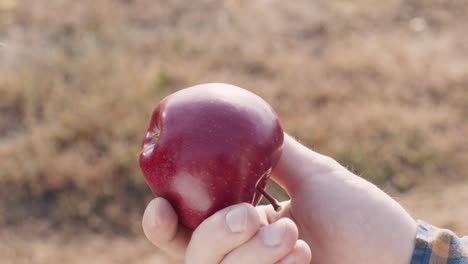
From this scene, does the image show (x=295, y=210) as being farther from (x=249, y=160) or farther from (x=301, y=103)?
(x=301, y=103)

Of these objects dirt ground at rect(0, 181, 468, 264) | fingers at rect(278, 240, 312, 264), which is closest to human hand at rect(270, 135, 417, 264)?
fingers at rect(278, 240, 312, 264)

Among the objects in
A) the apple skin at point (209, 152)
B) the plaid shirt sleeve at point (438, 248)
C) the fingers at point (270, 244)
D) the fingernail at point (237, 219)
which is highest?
the apple skin at point (209, 152)

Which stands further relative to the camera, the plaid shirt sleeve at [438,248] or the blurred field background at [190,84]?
the blurred field background at [190,84]

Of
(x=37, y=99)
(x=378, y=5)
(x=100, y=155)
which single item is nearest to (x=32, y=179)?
(x=100, y=155)

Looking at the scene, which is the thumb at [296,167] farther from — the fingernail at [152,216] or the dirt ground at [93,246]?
the dirt ground at [93,246]

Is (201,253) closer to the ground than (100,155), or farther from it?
farther from it

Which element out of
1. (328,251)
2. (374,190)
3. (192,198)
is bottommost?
(328,251)

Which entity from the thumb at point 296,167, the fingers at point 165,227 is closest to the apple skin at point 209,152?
the fingers at point 165,227

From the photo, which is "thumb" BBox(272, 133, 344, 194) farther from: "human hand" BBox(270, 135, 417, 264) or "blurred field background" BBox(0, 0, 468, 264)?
"blurred field background" BBox(0, 0, 468, 264)
